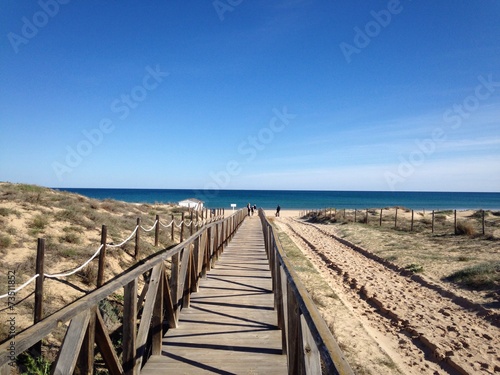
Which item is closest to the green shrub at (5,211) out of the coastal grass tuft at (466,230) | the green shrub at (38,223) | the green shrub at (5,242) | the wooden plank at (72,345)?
the green shrub at (38,223)

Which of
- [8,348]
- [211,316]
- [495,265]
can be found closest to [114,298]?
[211,316]

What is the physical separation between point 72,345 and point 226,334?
2667mm

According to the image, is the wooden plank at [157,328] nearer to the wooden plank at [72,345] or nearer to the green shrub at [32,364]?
the green shrub at [32,364]

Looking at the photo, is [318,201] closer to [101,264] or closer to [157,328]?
[101,264]

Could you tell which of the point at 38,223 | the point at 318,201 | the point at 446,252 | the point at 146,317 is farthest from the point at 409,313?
the point at 318,201

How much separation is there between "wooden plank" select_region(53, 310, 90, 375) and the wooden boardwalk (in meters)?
1.50

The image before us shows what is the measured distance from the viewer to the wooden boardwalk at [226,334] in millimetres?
3730

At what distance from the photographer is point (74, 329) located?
2354mm

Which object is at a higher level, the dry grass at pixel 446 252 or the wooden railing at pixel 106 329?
the wooden railing at pixel 106 329

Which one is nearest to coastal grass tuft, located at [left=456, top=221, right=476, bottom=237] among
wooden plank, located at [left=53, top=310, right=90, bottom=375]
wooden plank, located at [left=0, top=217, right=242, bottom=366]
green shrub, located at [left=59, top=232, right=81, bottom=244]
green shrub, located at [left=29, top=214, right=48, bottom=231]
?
green shrub, located at [left=59, top=232, right=81, bottom=244]

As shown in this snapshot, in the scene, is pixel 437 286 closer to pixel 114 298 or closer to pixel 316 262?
pixel 316 262

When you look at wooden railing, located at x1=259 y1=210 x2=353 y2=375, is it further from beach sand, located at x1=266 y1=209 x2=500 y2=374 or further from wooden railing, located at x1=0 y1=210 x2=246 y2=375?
beach sand, located at x1=266 y1=209 x2=500 y2=374

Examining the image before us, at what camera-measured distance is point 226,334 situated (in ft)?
15.3

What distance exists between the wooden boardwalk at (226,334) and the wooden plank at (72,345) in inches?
59.2
